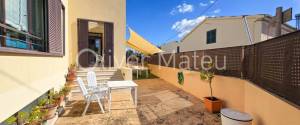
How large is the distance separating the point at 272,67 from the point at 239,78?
1.37m

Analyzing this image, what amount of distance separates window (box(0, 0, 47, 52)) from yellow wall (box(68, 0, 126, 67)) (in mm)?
3918

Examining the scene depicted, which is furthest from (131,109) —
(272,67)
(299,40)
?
(299,40)

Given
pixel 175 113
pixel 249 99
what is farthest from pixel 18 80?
pixel 249 99

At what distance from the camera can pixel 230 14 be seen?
9.90 m

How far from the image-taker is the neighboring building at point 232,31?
859 centimetres

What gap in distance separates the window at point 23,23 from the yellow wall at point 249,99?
357cm

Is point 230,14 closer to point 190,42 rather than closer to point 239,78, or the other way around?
point 190,42

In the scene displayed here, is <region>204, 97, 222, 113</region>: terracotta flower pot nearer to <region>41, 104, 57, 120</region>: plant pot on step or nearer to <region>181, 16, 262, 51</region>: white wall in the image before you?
<region>41, 104, 57, 120</region>: plant pot on step

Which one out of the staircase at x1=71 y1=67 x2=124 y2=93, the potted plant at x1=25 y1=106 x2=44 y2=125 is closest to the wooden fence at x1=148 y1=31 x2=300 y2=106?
the potted plant at x1=25 y1=106 x2=44 y2=125

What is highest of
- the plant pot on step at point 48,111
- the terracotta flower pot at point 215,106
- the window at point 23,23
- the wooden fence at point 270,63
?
the window at point 23,23

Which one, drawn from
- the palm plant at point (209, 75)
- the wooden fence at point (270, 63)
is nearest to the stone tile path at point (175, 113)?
the palm plant at point (209, 75)

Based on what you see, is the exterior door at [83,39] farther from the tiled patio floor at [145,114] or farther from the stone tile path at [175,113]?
the stone tile path at [175,113]

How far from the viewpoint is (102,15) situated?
7668 millimetres

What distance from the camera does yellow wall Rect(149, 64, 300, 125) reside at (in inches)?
79.5
